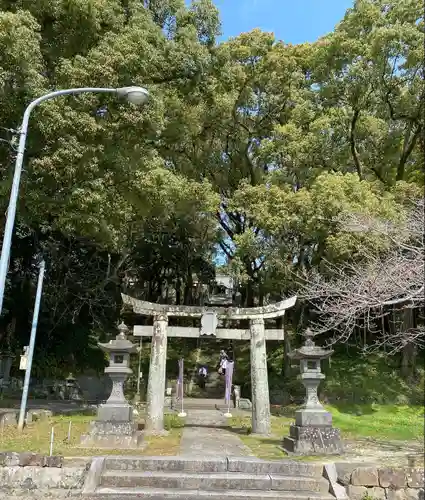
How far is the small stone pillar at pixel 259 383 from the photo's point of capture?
11.8 metres

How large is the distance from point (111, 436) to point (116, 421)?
1.05 feet

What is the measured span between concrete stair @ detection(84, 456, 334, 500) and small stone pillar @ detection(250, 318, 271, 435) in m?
3.66

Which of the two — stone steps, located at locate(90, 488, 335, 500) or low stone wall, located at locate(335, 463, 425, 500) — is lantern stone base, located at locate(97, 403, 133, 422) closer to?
stone steps, located at locate(90, 488, 335, 500)

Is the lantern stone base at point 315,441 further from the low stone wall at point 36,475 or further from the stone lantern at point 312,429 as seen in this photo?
the low stone wall at point 36,475

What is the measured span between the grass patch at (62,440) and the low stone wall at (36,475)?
26.7 inches

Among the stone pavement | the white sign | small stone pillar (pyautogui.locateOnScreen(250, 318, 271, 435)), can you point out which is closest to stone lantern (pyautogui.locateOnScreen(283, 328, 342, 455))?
the stone pavement

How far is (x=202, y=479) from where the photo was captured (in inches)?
292

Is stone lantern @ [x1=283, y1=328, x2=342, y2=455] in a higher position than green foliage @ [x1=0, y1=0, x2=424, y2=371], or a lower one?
lower

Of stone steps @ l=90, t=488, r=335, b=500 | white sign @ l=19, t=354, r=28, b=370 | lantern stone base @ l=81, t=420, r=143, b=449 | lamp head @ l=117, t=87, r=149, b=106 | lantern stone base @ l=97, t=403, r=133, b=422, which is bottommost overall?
stone steps @ l=90, t=488, r=335, b=500

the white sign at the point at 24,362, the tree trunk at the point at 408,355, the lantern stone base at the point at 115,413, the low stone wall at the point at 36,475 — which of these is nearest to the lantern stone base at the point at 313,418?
the lantern stone base at the point at 115,413

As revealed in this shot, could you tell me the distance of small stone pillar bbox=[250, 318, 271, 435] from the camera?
11.8 metres

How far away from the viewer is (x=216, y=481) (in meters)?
7.40

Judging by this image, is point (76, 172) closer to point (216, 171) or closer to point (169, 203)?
point (169, 203)

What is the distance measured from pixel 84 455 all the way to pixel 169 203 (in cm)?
702
